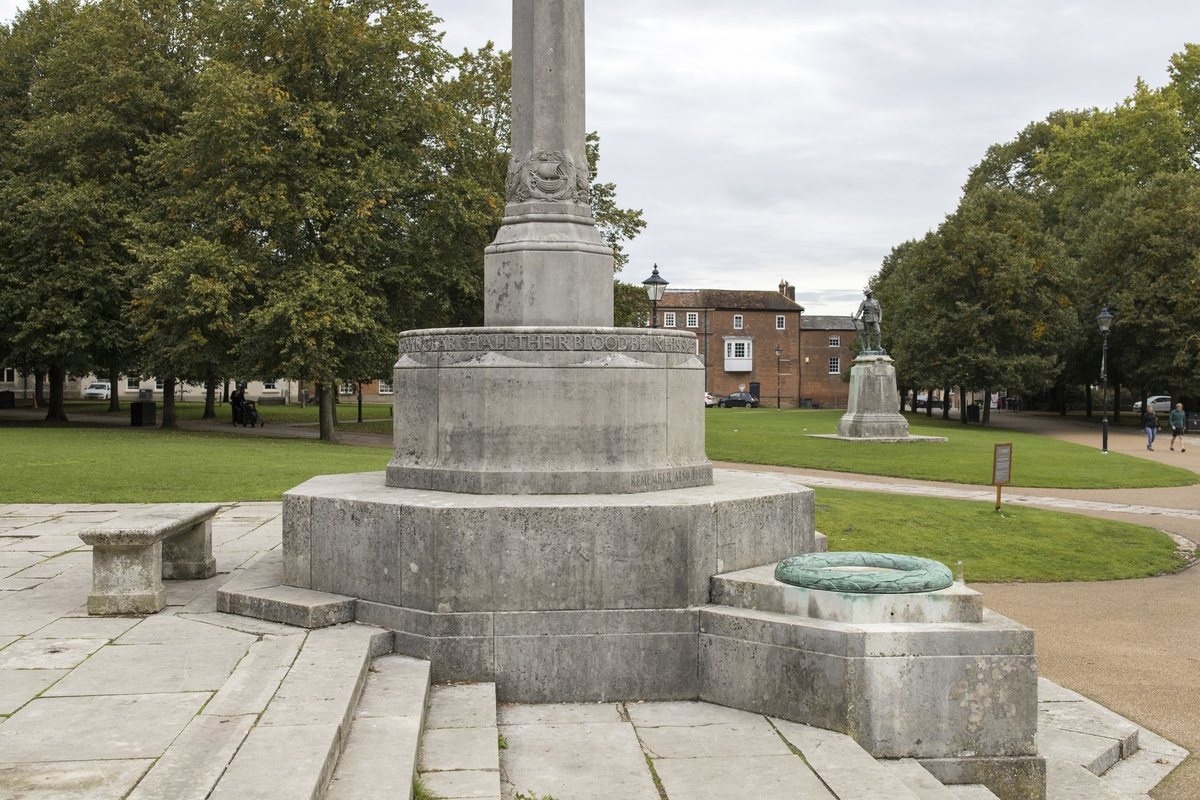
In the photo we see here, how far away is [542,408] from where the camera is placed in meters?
6.83

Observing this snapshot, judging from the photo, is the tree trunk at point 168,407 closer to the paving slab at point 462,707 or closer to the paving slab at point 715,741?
the paving slab at point 462,707

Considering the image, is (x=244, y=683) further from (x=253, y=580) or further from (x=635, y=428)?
(x=635, y=428)

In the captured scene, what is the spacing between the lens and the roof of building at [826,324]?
8594cm

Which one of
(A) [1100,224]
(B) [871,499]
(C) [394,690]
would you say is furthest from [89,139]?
(A) [1100,224]

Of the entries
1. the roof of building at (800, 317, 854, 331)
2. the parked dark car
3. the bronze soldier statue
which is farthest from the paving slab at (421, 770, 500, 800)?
the roof of building at (800, 317, 854, 331)

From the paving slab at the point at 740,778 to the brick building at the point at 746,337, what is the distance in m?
76.8

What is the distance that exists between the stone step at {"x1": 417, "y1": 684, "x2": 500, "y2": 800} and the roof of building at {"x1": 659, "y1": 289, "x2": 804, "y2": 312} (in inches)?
3016

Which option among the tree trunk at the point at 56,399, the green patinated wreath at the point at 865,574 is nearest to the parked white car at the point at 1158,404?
the tree trunk at the point at 56,399

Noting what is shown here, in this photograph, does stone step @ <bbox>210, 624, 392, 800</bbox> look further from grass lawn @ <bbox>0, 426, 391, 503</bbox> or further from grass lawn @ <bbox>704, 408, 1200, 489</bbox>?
grass lawn @ <bbox>704, 408, 1200, 489</bbox>

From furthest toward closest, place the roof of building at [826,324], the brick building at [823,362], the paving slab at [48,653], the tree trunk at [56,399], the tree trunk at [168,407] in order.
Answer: the roof of building at [826,324]
the brick building at [823,362]
the tree trunk at [56,399]
the tree trunk at [168,407]
the paving slab at [48,653]

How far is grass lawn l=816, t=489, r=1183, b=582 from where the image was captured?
1307cm

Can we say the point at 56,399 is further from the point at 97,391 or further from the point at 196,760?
the point at 97,391

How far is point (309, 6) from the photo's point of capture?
26297 millimetres

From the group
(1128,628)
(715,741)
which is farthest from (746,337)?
(715,741)
